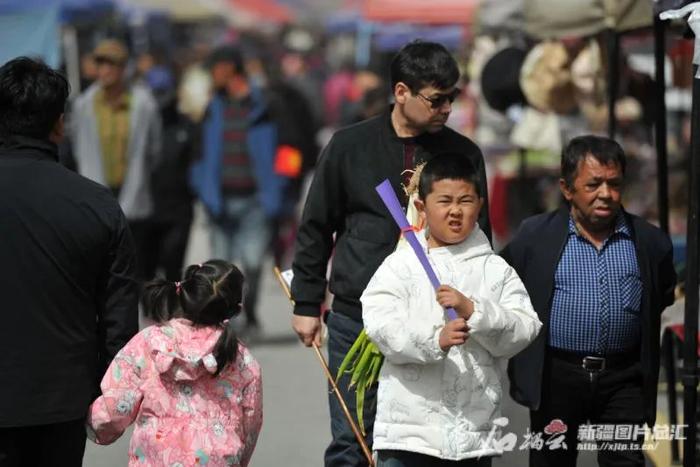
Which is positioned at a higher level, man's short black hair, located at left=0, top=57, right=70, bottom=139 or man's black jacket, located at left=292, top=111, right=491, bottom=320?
man's short black hair, located at left=0, top=57, right=70, bottom=139

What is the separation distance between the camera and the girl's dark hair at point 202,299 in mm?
4832

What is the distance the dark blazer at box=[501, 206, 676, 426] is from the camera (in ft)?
18.7

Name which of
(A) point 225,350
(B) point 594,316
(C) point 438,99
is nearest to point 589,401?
(B) point 594,316

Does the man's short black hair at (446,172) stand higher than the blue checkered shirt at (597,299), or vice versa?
the man's short black hair at (446,172)

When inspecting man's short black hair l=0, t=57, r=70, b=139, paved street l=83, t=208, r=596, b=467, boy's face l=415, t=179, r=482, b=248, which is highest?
man's short black hair l=0, t=57, r=70, b=139

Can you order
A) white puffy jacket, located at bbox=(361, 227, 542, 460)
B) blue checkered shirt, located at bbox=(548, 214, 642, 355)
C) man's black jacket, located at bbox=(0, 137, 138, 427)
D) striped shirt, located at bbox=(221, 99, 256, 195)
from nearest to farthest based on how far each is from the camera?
man's black jacket, located at bbox=(0, 137, 138, 427) → white puffy jacket, located at bbox=(361, 227, 542, 460) → blue checkered shirt, located at bbox=(548, 214, 642, 355) → striped shirt, located at bbox=(221, 99, 256, 195)

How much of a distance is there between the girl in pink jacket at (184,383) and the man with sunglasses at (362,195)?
991 mm

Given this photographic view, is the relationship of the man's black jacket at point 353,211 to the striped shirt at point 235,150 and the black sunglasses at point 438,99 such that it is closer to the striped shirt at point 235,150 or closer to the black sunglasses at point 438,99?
the black sunglasses at point 438,99

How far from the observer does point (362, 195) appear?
19.3ft

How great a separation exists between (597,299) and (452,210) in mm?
890

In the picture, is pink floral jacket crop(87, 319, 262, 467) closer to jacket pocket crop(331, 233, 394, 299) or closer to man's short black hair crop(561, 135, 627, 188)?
jacket pocket crop(331, 233, 394, 299)

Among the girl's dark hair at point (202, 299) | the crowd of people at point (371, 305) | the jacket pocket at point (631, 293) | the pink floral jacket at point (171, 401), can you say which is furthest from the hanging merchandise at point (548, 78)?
the pink floral jacket at point (171, 401)

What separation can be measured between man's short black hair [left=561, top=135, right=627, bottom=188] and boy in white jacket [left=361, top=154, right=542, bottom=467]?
730 mm

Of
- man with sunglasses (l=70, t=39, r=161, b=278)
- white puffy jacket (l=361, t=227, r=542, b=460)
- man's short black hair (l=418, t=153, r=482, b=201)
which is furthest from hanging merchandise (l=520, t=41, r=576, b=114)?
white puffy jacket (l=361, t=227, r=542, b=460)
